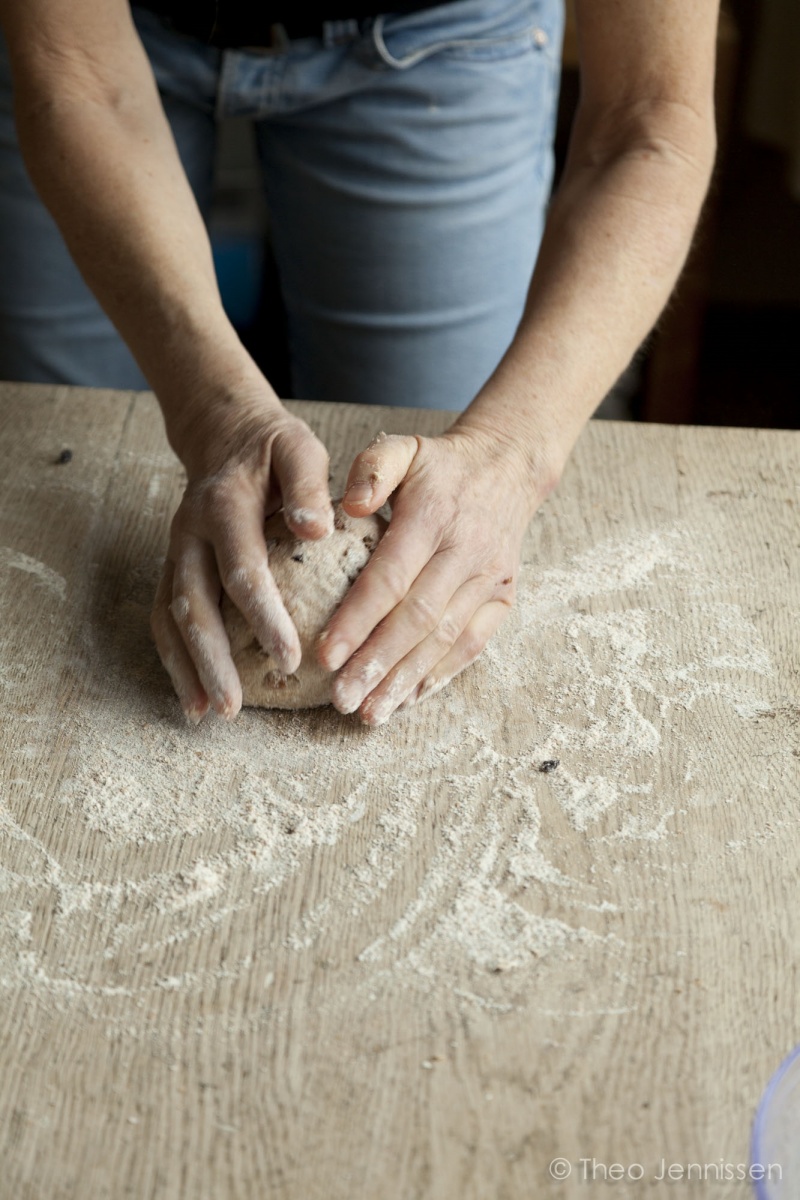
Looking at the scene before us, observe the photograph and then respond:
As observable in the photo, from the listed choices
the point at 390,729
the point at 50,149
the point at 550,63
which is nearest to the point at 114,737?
the point at 390,729

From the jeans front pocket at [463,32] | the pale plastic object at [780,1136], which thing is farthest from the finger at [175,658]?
the jeans front pocket at [463,32]

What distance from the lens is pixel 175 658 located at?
1034 millimetres

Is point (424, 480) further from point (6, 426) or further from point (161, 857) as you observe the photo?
point (6, 426)

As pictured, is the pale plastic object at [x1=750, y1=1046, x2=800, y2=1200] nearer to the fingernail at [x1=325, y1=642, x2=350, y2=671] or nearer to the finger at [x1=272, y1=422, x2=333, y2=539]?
the fingernail at [x1=325, y1=642, x2=350, y2=671]

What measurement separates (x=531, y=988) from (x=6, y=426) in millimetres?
1013

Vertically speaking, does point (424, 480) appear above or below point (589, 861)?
above

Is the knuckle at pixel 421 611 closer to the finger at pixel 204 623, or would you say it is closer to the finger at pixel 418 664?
the finger at pixel 418 664

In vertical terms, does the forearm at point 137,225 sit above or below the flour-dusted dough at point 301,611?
above

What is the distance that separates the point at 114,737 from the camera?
40.0 inches

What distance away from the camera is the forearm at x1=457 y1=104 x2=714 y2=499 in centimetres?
119

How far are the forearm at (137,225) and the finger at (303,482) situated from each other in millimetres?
135

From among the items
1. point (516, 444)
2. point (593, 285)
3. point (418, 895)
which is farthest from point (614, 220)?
point (418, 895)

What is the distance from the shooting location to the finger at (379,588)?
39.0 inches

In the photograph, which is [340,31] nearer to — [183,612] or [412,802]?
[183,612]
